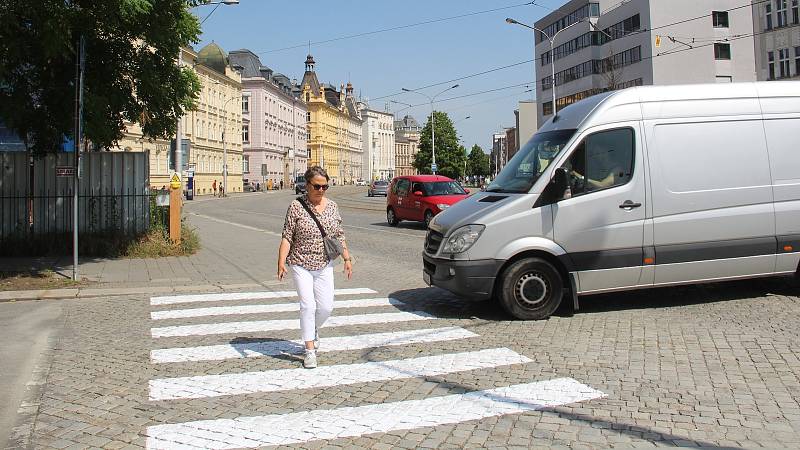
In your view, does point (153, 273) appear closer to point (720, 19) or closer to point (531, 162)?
point (531, 162)

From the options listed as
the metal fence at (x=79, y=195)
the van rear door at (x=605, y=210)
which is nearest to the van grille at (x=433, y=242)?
the van rear door at (x=605, y=210)

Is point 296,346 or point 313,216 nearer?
point 313,216

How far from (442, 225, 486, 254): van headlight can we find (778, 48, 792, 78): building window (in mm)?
47945

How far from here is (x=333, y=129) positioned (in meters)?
132

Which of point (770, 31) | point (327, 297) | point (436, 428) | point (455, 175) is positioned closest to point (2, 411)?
point (327, 297)

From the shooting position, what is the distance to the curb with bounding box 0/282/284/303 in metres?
9.78

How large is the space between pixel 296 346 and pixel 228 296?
3647 millimetres

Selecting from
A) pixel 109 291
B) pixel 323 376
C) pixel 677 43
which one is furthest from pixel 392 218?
pixel 677 43

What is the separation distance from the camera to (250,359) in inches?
248

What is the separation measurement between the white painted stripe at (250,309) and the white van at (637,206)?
1322 millimetres

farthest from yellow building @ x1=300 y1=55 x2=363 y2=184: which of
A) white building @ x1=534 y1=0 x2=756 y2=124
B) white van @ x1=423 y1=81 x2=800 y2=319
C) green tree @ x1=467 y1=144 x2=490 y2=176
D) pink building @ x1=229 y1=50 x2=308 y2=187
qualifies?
white van @ x1=423 y1=81 x2=800 y2=319

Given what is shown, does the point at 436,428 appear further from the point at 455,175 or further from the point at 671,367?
the point at 455,175

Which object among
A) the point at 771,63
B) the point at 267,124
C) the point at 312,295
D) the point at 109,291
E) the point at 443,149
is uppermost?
the point at 267,124

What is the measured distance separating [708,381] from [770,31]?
51.6 m
